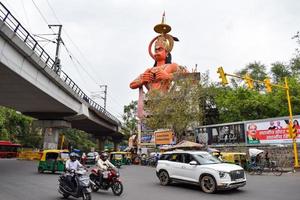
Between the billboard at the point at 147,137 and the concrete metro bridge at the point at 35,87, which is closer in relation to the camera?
the concrete metro bridge at the point at 35,87

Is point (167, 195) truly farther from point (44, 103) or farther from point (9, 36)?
point (44, 103)

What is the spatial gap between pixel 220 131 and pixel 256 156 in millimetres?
9634

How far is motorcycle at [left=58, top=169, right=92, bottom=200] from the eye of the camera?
9594 mm

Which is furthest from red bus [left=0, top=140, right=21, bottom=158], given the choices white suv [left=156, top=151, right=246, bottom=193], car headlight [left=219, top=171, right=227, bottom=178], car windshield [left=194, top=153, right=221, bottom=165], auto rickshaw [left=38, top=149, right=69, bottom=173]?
car headlight [left=219, top=171, right=227, bottom=178]

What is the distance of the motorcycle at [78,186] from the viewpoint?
9594 millimetres

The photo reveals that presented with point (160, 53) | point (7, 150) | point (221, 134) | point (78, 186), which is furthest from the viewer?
point (160, 53)

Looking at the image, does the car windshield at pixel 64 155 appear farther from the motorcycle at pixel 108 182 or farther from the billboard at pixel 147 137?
the billboard at pixel 147 137

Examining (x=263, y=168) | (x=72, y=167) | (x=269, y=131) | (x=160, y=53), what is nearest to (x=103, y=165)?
(x=72, y=167)

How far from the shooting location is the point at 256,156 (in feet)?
81.3

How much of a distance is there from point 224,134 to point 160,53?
950 inches

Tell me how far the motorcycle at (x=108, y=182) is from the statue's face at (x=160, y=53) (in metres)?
42.6

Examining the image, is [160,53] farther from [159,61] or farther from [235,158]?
[235,158]

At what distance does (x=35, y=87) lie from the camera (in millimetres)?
22281

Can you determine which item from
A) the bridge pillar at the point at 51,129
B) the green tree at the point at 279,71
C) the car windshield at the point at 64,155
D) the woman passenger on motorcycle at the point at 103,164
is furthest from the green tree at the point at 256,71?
the woman passenger on motorcycle at the point at 103,164
